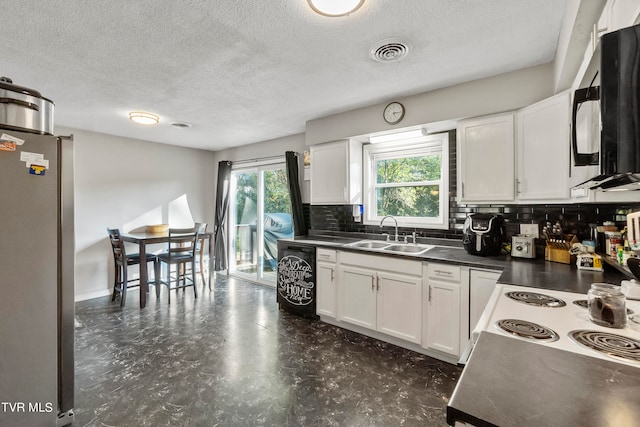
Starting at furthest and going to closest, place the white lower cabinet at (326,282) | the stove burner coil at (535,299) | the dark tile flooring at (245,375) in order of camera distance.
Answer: the white lower cabinet at (326,282), the dark tile flooring at (245,375), the stove burner coil at (535,299)

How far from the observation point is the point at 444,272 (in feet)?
7.57

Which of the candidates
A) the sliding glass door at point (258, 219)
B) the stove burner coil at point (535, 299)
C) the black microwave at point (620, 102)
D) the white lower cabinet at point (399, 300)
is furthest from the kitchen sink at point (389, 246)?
the black microwave at point (620, 102)

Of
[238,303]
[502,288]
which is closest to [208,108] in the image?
[238,303]

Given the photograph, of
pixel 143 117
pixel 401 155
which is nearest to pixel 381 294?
pixel 401 155

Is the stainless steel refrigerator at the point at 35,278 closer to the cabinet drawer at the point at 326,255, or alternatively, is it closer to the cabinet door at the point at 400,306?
the cabinet drawer at the point at 326,255

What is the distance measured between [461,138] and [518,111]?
0.44m

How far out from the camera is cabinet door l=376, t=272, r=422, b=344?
2.48 meters

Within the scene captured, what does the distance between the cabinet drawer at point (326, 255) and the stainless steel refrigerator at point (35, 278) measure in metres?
2.08

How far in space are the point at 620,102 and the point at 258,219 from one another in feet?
15.0

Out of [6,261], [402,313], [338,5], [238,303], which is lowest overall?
[238,303]

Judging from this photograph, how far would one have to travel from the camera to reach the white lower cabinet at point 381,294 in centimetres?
250

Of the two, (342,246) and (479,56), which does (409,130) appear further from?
(342,246)

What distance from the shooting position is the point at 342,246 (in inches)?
118

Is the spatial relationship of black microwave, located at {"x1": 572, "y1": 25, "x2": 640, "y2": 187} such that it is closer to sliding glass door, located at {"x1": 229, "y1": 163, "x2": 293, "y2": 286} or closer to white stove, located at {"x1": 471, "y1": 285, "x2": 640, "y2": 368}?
white stove, located at {"x1": 471, "y1": 285, "x2": 640, "y2": 368}
